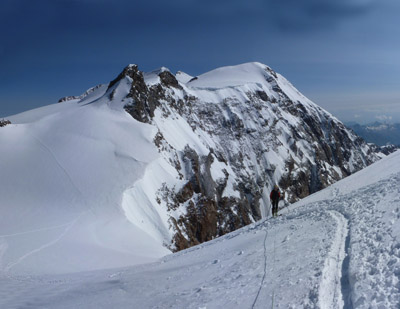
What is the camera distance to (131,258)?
20656mm

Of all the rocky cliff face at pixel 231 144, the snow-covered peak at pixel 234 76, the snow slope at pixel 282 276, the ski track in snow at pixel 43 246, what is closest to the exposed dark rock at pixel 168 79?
the rocky cliff face at pixel 231 144

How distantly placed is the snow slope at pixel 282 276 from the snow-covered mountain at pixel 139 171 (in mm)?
6557

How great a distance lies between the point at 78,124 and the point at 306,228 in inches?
1635

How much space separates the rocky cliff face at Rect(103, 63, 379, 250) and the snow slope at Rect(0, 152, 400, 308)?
19870mm

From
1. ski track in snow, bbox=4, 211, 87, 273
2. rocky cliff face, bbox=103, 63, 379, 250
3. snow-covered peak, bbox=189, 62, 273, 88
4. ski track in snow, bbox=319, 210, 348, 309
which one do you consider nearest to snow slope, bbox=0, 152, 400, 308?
ski track in snow, bbox=319, 210, 348, 309

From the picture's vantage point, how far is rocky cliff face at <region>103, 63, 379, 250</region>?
159 feet

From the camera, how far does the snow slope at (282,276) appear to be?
7352mm

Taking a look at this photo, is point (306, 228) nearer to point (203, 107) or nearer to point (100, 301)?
point (100, 301)

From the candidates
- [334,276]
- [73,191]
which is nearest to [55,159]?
[73,191]

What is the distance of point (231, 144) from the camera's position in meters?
86.6

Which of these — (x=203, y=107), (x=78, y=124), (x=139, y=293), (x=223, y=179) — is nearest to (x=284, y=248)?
(x=139, y=293)

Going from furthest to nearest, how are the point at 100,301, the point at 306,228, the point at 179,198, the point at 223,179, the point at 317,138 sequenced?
the point at 317,138 < the point at 223,179 < the point at 179,198 < the point at 306,228 < the point at 100,301

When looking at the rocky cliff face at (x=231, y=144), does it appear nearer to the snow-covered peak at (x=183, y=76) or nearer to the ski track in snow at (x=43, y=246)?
the snow-covered peak at (x=183, y=76)

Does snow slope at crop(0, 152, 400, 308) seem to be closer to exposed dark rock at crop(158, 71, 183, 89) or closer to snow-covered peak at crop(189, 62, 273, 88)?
exposed dark rock at crop(158, 71, 183, 89)
